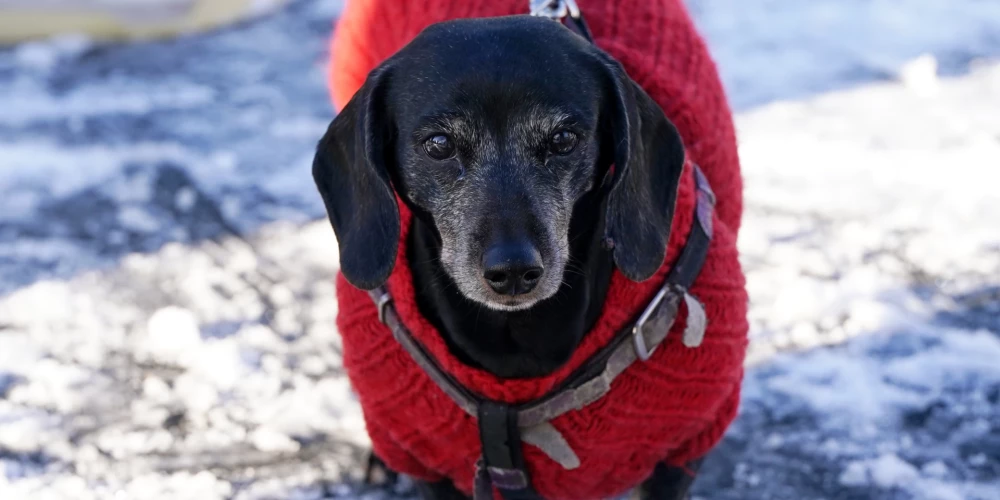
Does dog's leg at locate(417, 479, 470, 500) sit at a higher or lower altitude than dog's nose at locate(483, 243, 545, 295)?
lower

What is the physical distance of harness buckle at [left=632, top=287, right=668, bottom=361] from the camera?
1749 millimetres

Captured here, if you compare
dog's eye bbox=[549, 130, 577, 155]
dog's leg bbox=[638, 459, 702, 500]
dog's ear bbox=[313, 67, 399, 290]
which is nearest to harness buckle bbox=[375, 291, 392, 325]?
dog's ear bbox=[313, 67, 399, 290]

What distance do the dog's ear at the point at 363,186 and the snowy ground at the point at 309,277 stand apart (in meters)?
0.75

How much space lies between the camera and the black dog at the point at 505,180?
1.68 meters

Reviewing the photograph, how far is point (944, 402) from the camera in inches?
96.3

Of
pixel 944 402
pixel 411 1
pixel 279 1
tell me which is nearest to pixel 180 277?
pixel 411 1

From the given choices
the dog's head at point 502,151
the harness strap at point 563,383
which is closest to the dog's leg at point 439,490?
the harness strap at point 563,383

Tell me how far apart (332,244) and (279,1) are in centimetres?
294

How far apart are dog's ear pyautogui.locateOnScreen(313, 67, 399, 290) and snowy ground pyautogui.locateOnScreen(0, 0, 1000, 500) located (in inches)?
29.4

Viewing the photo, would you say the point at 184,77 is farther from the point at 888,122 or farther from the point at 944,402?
the point at 944,402

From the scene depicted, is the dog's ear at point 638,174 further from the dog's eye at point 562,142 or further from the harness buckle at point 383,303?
the harness buckle at point 383,303

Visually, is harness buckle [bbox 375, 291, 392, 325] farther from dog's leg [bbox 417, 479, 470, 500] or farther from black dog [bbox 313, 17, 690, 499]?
dog's leg [bbox 417, 479, 470, 500]

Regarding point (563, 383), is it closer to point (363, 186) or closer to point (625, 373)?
point (625, 373)

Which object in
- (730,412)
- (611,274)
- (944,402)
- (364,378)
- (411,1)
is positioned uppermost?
(411,1)
